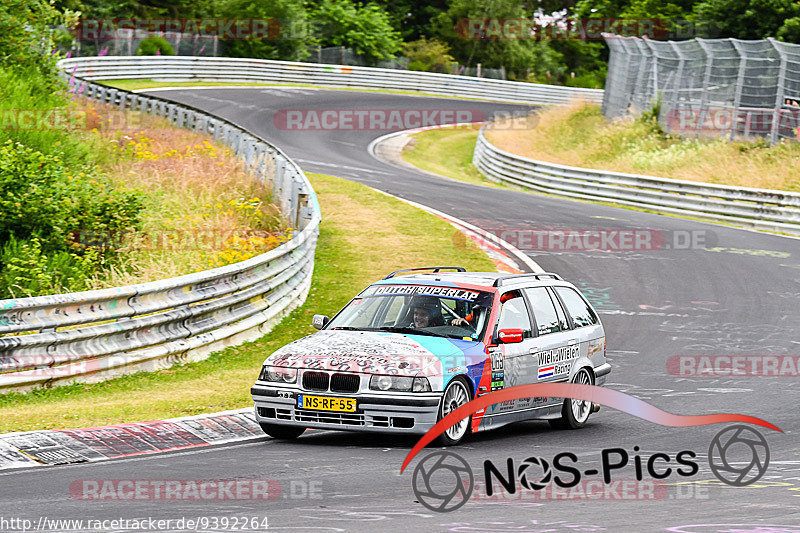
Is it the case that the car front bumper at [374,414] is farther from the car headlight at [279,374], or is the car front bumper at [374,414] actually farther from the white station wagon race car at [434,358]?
the car headlight at [279,374]

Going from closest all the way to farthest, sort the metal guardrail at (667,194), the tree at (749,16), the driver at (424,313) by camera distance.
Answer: the driver at (424,313)
the metal guardrail at (667,194)
the tree at (749,16)

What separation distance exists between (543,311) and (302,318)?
596 centimetres

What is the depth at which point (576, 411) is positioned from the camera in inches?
405

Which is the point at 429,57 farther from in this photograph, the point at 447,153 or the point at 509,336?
the point at 509,336

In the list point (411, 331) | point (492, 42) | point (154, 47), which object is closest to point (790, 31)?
point (154, 47)

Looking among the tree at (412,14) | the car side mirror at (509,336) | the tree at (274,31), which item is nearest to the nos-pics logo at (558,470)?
the car side mirror at (509,336)

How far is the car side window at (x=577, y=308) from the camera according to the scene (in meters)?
10.8

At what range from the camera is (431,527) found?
6215 millimetres

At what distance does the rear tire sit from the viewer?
915cm

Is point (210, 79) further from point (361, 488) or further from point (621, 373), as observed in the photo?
point (361, 488)

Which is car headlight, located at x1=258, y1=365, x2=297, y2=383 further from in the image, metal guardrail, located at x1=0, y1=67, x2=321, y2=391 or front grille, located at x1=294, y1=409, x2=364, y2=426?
metal guardrail, located at x1=0, y1=67, x2=321, y2=391

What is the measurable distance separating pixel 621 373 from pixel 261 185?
31.4 ft

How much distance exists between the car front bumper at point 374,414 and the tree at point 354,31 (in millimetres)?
52344

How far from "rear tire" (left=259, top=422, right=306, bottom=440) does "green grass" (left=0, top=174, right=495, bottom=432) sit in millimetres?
1118
